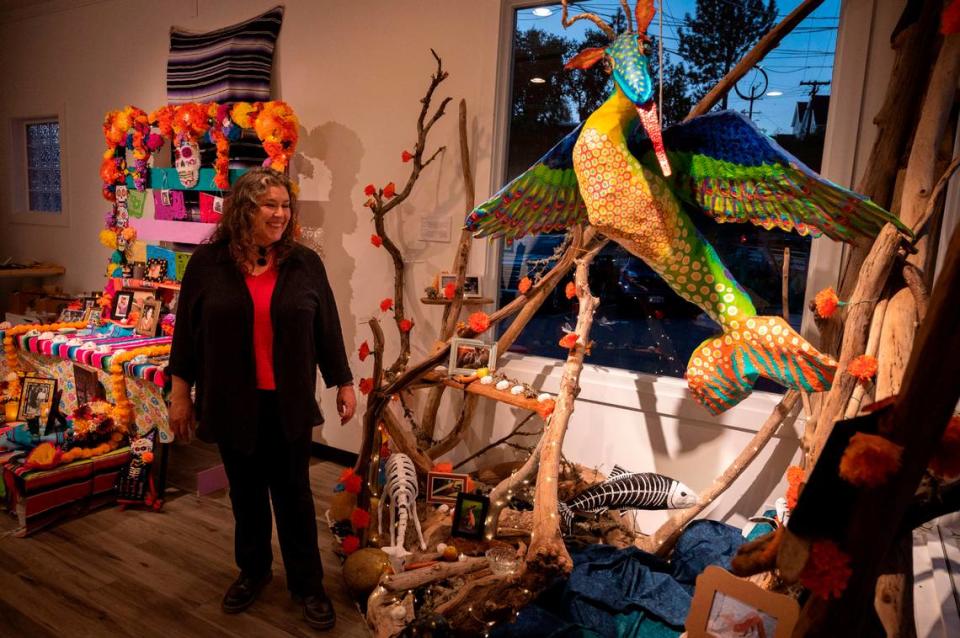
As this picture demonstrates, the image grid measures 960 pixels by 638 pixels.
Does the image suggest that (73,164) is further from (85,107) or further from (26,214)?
(26,214)

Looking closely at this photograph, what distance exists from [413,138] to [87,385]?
2.11 meters

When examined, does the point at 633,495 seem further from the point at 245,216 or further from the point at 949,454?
the point at 245,216

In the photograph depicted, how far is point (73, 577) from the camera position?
7.30 ft

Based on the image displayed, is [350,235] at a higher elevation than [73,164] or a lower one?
lower

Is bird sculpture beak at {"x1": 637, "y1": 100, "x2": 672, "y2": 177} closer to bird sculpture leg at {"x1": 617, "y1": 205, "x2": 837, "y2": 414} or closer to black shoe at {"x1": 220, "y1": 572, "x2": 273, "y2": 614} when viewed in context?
bird sculpture leg at {"x1": 617, "y1": 205, "x2": 837, "y2": 414}

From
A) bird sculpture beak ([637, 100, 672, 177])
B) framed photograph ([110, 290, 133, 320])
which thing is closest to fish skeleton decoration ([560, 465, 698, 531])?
bird sculpture beak ([637, 100, 672, 177])

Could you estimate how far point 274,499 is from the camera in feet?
6.66

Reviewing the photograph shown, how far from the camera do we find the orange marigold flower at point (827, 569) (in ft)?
2.61

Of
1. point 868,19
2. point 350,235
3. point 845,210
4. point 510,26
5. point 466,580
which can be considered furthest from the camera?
point 350,235

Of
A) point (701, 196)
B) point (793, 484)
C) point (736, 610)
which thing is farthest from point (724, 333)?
point (736, 610)

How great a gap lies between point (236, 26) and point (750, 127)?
122 inches

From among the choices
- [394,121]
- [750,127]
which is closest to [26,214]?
[394,121]

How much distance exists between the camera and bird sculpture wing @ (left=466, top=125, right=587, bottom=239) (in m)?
1.63

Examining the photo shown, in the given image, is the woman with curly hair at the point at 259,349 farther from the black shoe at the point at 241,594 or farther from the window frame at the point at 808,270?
the window frame at the point at 808,270
